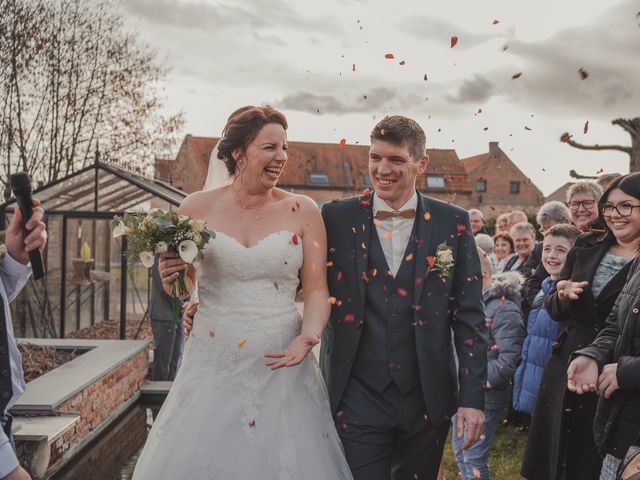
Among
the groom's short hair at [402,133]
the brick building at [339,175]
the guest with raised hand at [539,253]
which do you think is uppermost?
the brick building at [339,175]

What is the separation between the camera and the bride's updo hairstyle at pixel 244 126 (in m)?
3.58

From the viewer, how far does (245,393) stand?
11.0 feet

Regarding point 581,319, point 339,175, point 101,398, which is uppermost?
point 339,175

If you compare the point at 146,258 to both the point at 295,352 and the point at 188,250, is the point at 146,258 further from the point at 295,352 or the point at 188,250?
the point at 295,352

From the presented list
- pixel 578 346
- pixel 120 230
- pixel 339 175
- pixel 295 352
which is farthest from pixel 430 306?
pixel 339 175

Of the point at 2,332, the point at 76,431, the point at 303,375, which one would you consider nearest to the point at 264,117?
the point at 303,375

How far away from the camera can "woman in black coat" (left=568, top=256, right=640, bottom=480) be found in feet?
9.93

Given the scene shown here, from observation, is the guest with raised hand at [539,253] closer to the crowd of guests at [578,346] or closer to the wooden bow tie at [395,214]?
the crowd of guests at [578,346]

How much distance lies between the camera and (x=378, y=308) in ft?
10.6

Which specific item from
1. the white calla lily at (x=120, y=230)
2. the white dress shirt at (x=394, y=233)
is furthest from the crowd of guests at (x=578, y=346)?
the white calla lily at (x=120, y=230)

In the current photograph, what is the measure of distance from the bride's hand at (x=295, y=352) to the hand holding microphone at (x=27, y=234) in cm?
117

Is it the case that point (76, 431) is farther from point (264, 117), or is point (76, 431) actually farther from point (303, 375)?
point (264, 117)

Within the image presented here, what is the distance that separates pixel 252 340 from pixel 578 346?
202 cm

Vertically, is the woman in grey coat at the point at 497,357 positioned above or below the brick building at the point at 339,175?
below
